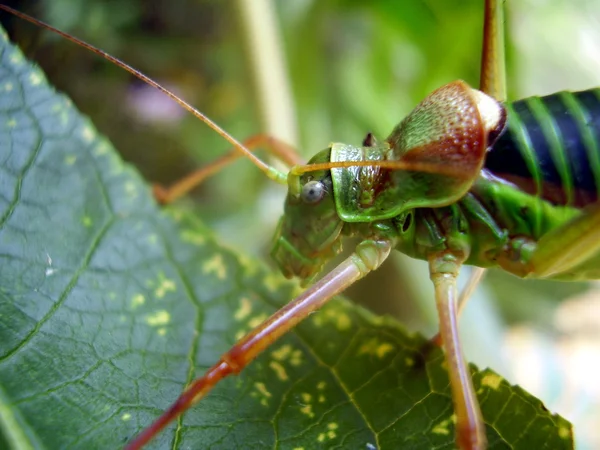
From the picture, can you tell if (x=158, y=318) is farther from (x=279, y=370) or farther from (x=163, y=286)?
(x=279, y=370)

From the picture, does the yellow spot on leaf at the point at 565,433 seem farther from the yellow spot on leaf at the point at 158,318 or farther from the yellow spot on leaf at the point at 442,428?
the yellow spot on leaf at the point at 158,318

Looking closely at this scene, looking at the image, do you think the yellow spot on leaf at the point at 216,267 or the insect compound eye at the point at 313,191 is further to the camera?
Result: the yellow spot on leaf at the point at 216,267

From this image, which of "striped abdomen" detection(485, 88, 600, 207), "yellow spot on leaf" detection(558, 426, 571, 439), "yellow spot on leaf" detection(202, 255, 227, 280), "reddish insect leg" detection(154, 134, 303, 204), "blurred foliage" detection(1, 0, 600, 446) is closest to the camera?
"yellow spot on leaf" detection(558, 426, 571, 439)

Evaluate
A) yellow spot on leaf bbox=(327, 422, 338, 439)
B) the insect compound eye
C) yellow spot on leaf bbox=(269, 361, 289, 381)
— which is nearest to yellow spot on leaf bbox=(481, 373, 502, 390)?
yellow spot on leaf bbox=(327, 422, 338, 439)

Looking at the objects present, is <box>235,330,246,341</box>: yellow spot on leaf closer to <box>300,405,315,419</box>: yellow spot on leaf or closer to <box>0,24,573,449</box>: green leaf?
<box>0,24,573,449</box>: green leaf

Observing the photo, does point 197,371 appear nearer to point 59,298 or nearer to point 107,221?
point 59,298

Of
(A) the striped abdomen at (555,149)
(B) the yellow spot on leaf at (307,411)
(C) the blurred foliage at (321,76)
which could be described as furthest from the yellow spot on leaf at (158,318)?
(C) the blurred foliage at (321,76)
